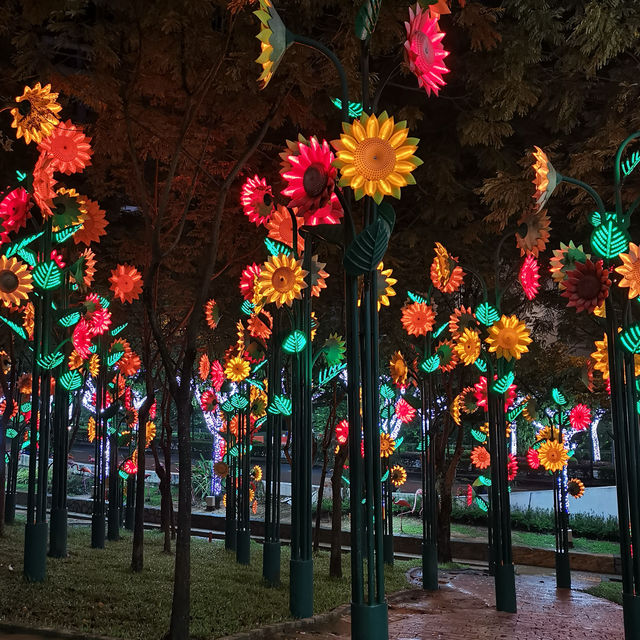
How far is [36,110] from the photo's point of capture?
237 inches

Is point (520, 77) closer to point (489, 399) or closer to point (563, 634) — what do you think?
point (489, 399)

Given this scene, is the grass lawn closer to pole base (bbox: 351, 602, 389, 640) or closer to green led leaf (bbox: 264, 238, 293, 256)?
pole base (bbox: 351, 602, 389, 640)

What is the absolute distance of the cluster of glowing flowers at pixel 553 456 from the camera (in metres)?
11.6

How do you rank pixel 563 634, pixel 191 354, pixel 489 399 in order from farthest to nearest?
pixel 489 399
pixel 563 634
pixel 191 354

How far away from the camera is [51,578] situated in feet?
25.8

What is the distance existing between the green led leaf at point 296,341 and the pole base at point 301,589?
2070mm

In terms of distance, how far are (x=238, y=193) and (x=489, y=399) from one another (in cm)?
455

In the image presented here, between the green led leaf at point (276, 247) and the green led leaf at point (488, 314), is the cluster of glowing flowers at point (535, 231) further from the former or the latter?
the green led leaf at point (276, 247)

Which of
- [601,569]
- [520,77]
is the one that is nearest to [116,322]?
[520,77]

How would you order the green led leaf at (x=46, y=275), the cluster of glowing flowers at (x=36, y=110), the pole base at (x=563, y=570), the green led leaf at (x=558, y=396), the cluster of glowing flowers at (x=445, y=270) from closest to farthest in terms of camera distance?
the cluster of glowing flowers at (x=36, y=110)
the green led leaf at (x=46, y=275)
the cluster of glowing flowers at (x=445, y=270)
the pole base at (x=563, y=570)
the green led leaf at (x=558, y=396)

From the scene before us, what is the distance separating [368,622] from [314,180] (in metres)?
2.23

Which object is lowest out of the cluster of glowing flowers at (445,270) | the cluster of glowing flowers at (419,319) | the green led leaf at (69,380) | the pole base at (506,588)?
the pole base at (506,588)

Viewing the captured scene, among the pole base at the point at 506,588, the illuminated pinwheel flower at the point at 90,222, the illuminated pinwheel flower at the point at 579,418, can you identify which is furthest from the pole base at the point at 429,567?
the illuminated pinwheel flower at the point at 90,222

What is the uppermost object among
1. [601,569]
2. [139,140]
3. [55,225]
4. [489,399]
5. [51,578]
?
[139,140]
